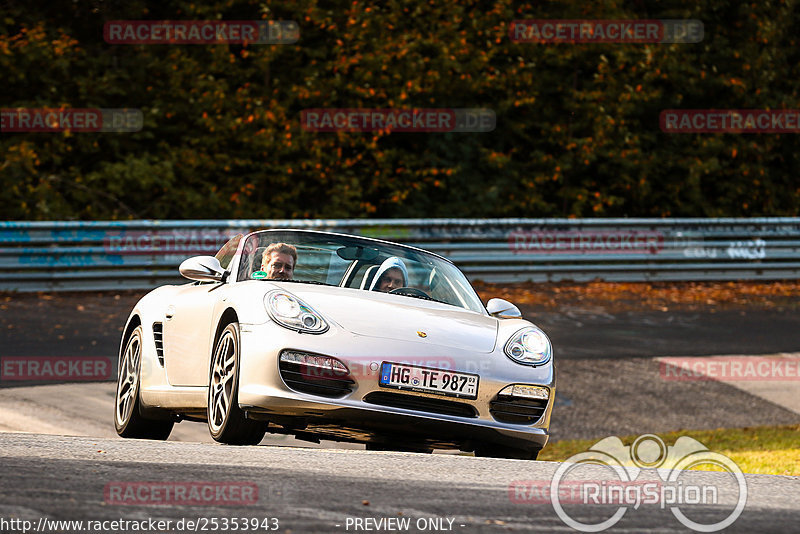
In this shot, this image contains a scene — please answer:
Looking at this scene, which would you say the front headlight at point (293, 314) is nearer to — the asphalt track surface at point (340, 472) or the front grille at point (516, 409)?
the asphalt track surface at point (340, 472)

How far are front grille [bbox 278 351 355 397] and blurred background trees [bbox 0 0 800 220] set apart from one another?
14.0 meters

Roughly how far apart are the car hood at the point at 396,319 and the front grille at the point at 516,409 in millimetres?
282

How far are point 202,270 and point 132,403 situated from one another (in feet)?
4.58

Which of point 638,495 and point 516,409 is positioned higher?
point 516,409

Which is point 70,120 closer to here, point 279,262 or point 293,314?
point 279,262

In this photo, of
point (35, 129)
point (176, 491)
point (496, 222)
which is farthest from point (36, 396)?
point (35, 129)

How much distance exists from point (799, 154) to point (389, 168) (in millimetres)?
8522

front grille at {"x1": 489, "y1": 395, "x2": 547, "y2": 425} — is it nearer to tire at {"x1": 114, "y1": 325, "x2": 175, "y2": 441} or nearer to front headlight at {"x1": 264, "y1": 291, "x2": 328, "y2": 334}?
front headlight at {"x1": 264, "y1": 291, "x2": 328, "y2": 334}

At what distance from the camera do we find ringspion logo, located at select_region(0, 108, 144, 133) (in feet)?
65.4

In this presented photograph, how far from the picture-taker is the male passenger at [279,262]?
7141 millimetres

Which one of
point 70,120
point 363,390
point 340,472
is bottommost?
point 340,472

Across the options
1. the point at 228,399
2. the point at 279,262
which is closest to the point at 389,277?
the point at 279,262

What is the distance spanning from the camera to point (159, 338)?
7.78 metres

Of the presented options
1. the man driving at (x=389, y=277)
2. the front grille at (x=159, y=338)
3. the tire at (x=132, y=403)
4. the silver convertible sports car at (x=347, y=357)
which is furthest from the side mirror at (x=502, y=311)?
the tire at (x=132, y=403)
